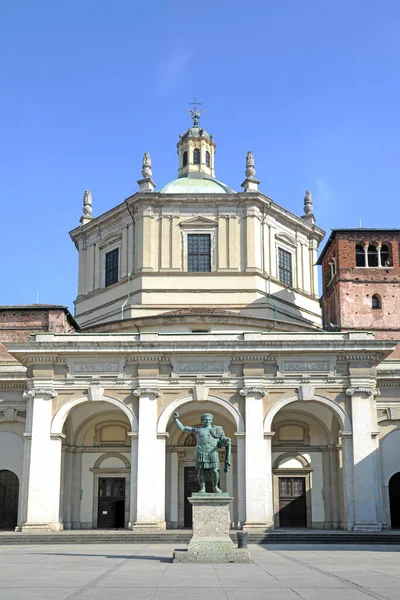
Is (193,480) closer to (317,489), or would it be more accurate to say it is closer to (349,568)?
(317,489)

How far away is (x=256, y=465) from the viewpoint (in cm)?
3188

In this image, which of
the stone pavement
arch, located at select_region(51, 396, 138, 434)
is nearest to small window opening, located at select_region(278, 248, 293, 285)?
arch, located at select_region(51, 396, 138, 434)

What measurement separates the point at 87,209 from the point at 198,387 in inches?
731

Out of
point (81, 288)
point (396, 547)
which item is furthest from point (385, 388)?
point (81, 288)

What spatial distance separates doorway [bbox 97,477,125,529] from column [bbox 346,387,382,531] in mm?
10474

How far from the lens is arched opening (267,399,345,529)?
34.4m

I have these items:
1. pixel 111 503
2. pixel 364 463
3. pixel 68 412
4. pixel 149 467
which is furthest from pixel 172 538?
pixel 364 463

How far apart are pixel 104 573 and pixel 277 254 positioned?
29.0 meters

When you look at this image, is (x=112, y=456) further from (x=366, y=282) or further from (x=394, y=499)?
(x=366, y=282)

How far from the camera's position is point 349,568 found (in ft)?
57.1

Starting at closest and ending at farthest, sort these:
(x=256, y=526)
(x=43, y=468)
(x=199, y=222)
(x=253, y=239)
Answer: (x=256, y=526) < (x=43, y=468) < (x=253, y=239) < (x=199, y=222)

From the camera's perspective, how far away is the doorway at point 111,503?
1387 inches

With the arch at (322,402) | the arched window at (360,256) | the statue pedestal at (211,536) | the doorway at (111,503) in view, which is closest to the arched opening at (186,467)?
the arch at (322,402)

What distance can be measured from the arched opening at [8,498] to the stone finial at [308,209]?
74.6 ft
